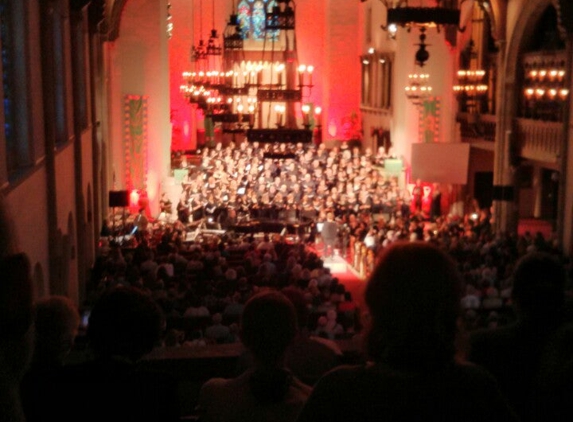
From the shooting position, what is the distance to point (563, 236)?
20500 mm

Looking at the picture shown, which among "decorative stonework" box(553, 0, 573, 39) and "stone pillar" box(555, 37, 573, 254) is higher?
"decorative stonework" box(553, 0, 573, 39)

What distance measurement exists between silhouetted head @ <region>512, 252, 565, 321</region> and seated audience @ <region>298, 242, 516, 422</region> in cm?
98

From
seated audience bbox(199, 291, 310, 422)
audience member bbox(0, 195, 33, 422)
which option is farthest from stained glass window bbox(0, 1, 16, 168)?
audience member bbox(0, 195, 33, 422)

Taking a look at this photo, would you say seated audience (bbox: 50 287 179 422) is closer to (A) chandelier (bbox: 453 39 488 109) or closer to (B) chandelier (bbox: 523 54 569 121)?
(B) chandelier (bbox: 523 54 569 121)

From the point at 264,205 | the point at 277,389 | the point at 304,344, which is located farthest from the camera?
the point at 264,205

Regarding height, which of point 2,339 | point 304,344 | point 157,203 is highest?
point 2,339

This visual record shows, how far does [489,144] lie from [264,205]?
23.1 ft

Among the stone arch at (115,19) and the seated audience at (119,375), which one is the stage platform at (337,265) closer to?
the stone arch at (115,19)

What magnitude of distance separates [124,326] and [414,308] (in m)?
0.92

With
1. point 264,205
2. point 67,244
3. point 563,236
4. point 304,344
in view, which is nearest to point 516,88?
point 563,236

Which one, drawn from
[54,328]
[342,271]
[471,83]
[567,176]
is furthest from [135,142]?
[54,328]

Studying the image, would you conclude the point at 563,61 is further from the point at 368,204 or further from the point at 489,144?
the point at 368,204

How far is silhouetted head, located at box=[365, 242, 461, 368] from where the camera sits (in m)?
2.17

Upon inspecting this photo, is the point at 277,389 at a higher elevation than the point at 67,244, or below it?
higher
